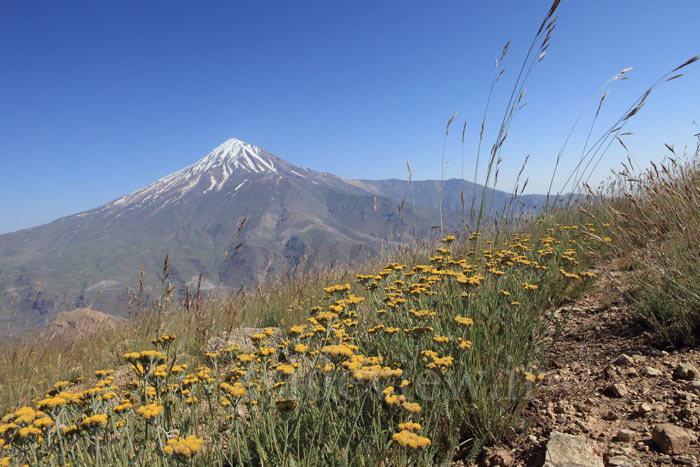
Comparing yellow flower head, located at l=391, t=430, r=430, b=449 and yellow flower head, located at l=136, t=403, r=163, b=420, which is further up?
yellow flower head, located at l=391, t=430, r=430, b=449

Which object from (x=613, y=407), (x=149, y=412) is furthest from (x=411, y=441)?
(x=613, y=407)

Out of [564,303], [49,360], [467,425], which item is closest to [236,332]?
[49,360]

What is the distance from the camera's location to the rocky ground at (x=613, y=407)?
169 cm

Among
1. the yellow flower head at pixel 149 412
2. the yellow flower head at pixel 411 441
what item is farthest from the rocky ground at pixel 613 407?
the yellow flower head at pixel 149 412

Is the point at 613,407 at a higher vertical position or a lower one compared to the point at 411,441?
lower

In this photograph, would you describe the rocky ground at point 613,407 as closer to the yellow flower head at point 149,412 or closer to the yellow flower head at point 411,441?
the yellow flower head at point 411,441

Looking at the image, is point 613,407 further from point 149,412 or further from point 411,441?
point 149,412

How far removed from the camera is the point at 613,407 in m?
2.07

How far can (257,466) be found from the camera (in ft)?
6.69

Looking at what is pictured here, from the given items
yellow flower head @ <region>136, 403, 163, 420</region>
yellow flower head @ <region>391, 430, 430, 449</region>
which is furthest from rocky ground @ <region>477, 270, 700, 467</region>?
yellow flower head @ <region>136, 403, 163, 420</region>

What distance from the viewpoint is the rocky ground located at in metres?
1.69

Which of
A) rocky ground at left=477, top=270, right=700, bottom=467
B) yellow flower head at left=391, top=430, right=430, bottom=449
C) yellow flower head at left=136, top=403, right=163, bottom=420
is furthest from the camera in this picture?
rocky ground at left=477, top=270, right=700, bottom=467

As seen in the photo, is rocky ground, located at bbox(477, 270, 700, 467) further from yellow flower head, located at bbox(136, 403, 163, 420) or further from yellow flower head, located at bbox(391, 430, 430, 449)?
yellow flower head, located at bbox(136, 403, 163, 420)

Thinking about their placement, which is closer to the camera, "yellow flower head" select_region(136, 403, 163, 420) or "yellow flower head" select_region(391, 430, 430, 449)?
"yellow flower head" select_region(391, 430, 430, 449)
